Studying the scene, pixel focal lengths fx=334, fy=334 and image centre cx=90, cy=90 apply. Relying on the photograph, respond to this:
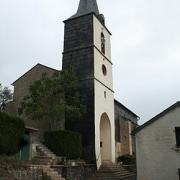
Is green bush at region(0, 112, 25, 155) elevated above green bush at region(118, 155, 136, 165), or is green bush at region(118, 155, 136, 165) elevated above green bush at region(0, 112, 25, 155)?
green bush at region(0, 112, 25, 155)

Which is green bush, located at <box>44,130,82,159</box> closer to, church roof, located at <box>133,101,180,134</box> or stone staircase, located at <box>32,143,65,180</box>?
stone staircase, located at <box>32,143,65,180</box>

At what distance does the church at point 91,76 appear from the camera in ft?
88.9

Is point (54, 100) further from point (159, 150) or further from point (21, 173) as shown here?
point (159, 150)

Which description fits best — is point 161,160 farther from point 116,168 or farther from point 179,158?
point 116,168

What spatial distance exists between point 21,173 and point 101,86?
44.9 feet

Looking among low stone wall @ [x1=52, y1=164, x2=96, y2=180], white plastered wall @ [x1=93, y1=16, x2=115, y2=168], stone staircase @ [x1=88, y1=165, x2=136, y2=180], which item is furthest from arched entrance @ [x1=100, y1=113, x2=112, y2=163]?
low stone wall @ [x1=52, y1=164, x2=96, y2=180]

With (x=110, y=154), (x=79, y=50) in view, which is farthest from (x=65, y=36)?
(x=110, y=154)

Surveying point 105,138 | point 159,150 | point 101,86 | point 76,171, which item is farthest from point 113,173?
point 101,86

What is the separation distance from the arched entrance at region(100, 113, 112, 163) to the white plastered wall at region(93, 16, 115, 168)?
312 millimetres

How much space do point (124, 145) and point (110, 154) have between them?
8170mm

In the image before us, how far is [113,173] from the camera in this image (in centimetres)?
2525

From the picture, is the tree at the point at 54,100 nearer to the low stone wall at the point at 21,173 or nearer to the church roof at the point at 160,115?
the low stone wall at the point at 21,173

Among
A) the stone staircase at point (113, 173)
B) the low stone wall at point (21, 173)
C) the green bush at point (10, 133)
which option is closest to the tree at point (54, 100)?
the stone staircase at point (113, 173)

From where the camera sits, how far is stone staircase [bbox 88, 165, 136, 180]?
80.7 ft
